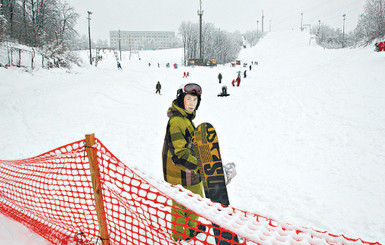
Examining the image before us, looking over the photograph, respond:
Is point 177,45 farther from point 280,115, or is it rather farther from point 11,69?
point 280,115

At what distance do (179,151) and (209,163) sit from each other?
42cm

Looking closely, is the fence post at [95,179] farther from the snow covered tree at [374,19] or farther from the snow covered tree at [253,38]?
the snow covered tree at [253,38]

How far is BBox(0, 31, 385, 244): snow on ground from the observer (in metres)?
3.96

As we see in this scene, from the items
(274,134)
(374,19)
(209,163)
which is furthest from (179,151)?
(374,19)

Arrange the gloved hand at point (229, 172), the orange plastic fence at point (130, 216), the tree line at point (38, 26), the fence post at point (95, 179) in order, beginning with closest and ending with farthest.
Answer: the orange plastic fence at point (130, 216)
the fence post at point (95, 179)
the gloved hand at point (229, 172)
the tree line at point (38, 26)

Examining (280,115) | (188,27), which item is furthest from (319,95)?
(188,27)

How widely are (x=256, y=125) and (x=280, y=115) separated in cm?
200

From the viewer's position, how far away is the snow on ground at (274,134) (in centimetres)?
396

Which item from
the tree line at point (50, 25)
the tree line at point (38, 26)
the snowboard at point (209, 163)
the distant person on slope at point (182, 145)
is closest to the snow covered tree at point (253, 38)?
the tree line at point (50, 25)

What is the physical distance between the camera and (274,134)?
817cm

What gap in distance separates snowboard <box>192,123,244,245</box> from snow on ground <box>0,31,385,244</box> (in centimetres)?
76

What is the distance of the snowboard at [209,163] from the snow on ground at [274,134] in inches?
30.0

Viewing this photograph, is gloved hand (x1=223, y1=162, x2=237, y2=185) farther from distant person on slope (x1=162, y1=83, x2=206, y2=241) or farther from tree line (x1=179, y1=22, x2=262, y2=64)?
tree line (x1=179, y1=22, x2=262, y2=64)

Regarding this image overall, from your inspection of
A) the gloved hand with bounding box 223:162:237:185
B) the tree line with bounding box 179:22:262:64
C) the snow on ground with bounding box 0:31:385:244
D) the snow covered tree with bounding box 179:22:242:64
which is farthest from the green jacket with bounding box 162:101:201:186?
the snow covered tree with bounding box 179:22:242:64
